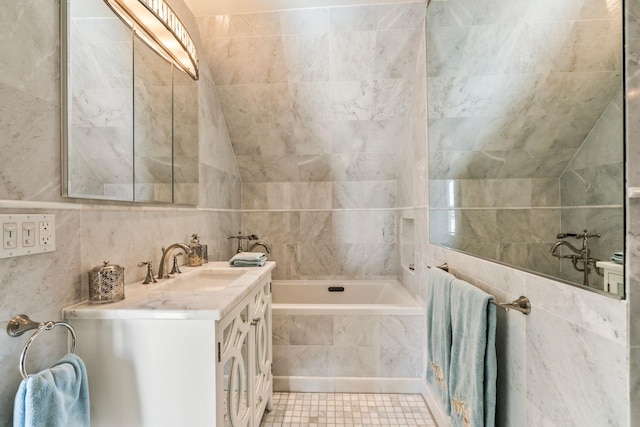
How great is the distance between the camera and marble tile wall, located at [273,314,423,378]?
220cm

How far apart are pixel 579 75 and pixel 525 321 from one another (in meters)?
0.99

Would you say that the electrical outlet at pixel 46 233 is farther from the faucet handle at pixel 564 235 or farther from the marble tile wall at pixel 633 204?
the faucet handle at pixel 564 235

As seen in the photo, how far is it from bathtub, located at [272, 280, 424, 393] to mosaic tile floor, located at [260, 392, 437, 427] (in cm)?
6

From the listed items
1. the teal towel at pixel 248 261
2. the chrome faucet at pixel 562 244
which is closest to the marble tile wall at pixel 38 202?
the teal towel at pixel 248 261

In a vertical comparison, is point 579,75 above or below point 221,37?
below

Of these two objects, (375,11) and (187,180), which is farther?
(375,11)

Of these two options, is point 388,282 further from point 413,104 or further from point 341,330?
point 413,104

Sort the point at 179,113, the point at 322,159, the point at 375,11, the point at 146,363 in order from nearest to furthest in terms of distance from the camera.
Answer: the point at 146,363, the point at 179,113, the point at 375,11, the point at 322,159

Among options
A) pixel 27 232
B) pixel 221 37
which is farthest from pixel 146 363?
pixel 221 37

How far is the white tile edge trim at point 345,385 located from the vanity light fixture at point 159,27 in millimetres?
2311

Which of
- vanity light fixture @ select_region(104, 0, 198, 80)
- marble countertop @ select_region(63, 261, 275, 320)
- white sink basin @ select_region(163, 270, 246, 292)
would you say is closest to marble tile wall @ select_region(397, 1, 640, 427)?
marble countertop @ select_region(63, 261, 275, 320)

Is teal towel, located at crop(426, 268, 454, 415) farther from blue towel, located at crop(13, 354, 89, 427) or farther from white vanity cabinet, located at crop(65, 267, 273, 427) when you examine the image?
blue towel, located at crop(13, 354, 89, 427)

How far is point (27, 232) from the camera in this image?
0.87 meters

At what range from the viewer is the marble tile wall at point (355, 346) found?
2.20 m
